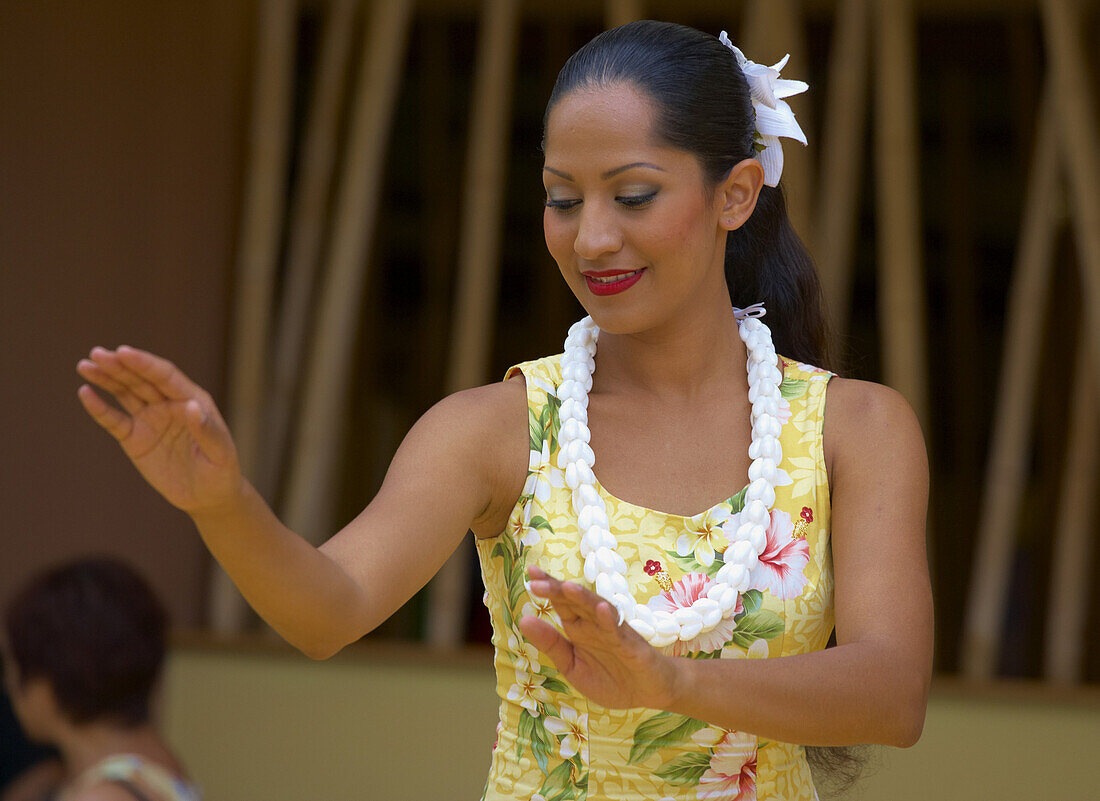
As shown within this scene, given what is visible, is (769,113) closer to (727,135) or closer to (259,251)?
(727,135)

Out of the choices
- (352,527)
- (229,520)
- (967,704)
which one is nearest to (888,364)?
(967,704)

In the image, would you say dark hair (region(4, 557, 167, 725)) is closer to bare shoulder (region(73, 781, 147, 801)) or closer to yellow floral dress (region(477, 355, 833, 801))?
bare shoulder (region(73, 781, 147, 801))

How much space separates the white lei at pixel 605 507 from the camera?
1438 mm

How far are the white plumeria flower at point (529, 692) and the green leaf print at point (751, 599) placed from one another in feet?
0.77

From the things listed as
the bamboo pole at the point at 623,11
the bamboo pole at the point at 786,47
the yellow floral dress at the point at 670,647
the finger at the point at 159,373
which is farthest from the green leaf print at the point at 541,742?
the bamboo pole at the point at 623,11

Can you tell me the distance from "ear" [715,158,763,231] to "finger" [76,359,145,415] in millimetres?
730

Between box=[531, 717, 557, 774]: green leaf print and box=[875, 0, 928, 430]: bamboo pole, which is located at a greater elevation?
box=[875, 0, 928, 430]: bamboo pole

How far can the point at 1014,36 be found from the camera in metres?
3.53

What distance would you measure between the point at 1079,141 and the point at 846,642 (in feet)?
6.72

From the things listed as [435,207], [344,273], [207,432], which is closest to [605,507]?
[207,432]

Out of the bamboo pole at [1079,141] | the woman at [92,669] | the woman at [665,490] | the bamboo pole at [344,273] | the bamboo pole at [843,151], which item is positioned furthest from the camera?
the bamboo pole at [344,273]

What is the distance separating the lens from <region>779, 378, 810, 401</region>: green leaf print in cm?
162

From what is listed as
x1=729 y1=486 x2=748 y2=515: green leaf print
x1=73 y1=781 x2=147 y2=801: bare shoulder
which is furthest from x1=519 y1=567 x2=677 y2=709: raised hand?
x1=73 y1=781 x2=147 y2=801: bare shoulder

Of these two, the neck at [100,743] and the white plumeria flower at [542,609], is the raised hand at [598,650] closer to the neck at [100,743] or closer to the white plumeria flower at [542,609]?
the white plumeria flower at [542,609]
